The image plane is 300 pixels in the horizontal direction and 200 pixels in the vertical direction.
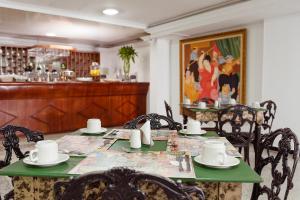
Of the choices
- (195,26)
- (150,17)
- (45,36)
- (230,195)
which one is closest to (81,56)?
(45,36)

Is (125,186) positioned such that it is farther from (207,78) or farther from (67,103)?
(67,103)

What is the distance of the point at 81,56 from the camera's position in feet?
31.3

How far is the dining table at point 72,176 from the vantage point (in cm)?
118

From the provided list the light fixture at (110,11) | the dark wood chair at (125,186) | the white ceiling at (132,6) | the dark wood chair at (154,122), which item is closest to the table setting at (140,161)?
the dark wood chair at (125,186)

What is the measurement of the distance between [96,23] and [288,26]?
150 inches

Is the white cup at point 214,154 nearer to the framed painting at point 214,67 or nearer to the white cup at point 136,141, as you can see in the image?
the white cup at point 136,141

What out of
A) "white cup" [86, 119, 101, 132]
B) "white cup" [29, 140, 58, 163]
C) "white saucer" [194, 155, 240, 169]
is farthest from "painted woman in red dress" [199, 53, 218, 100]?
"white cup" [29, 140, 58, 163]

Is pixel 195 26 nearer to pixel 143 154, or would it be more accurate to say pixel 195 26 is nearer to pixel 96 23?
pixel 96 23

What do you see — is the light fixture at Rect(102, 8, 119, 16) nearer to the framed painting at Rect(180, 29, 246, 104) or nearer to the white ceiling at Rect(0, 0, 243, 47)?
the white ceiling at Rect(0, 0, 243, 47)

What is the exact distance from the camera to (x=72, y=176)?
121cm

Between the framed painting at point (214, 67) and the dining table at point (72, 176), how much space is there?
4.10 m

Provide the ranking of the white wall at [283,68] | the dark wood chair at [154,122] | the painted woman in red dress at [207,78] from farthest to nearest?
the painted woman in red dress at [207,78] → the white wall at [283,68] → the dark wood chair at [154,122]

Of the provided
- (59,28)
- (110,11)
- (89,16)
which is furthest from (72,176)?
(59,28)

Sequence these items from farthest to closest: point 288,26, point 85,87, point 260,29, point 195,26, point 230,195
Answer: point 85,87 → point 195,26 → point 260,29 → point 288,26 → point 230,195
